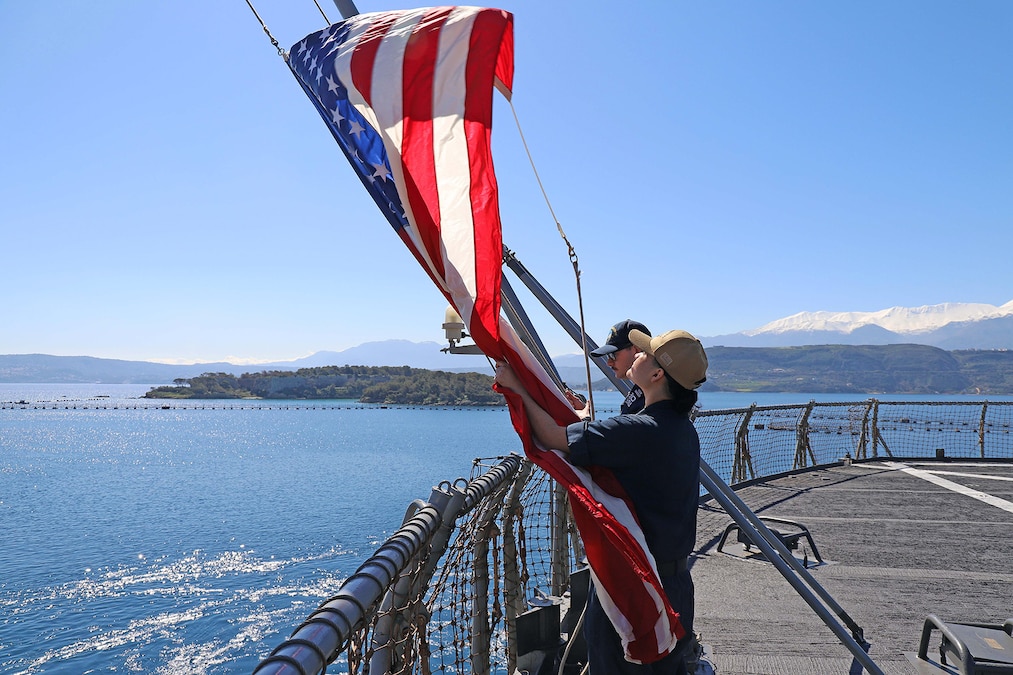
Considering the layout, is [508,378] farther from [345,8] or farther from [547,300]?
[345,8]

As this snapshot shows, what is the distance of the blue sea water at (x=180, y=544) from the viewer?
1844cm

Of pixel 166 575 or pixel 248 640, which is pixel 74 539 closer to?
pixel 166 575

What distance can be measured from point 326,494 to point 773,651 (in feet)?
135

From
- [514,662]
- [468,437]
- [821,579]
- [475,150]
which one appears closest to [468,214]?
[475,150]

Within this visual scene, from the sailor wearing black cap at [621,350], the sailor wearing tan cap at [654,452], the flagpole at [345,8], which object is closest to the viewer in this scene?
the sailor wearing tan cap at [654,452]

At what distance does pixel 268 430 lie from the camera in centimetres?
10894

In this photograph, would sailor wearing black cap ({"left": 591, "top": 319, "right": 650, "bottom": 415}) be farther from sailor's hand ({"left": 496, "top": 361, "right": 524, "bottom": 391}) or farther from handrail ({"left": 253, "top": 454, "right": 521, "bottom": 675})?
handrail ({"left": 253, "top": 454, "right": 521, "bottom": 675})

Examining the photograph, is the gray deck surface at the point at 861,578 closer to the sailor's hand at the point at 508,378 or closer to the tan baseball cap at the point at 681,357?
the tan baseball cap at the point at 681,357

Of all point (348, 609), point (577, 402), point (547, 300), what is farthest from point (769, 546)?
point (348, 609)

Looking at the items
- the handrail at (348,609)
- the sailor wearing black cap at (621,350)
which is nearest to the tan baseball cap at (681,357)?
the sailor wearing black cap at (621,350)

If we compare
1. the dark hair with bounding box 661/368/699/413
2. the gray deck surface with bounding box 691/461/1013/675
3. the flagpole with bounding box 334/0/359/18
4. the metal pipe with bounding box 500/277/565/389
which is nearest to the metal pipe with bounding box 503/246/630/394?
the metal pipe with bounding box 500/277/565/389

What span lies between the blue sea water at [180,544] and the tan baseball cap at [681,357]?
24.8 ft

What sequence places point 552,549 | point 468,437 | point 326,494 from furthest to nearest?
point 468,437 < point 326,494 < point 552,549

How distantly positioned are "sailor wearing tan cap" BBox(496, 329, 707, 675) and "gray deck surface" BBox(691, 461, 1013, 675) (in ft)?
6.82
